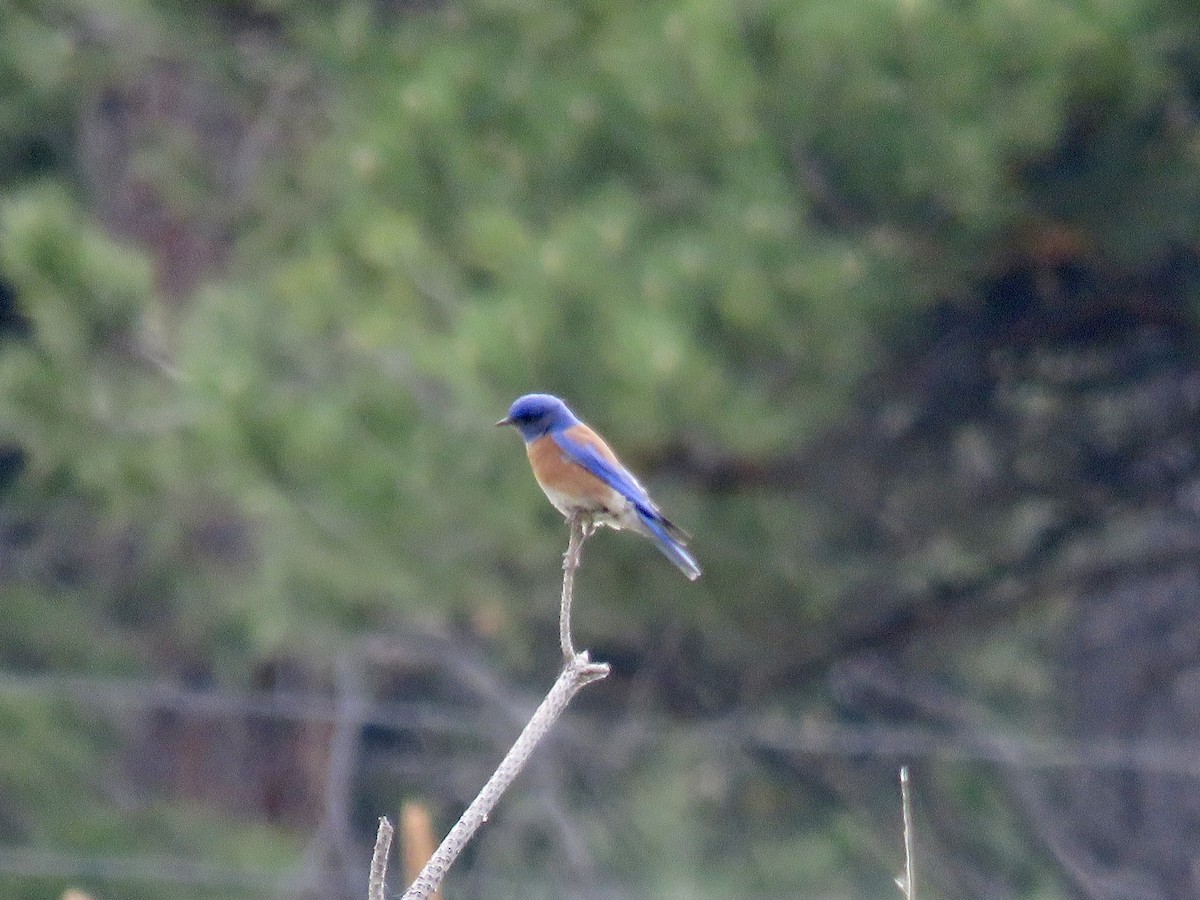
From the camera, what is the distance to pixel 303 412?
5.26 meters

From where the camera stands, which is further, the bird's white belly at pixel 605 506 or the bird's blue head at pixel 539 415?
the bird's blue head at pixel 539 415

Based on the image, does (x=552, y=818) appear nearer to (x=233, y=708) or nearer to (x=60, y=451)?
(x=233, y=708)

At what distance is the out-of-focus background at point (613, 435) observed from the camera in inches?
188

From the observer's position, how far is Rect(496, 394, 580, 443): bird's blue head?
145 inches

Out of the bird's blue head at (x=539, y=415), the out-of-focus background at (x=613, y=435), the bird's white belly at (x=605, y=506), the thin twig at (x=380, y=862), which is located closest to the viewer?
the thin twig at (x=380, y=862)

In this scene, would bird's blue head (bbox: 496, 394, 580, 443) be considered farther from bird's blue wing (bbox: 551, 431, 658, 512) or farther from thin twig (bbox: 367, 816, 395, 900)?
thin twig (bbox: 367, 816, 395, 900)

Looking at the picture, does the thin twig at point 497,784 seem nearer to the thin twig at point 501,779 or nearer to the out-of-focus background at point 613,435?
the thin twig at point 501,779

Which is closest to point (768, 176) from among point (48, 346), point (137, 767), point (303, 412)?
point (303, 412)

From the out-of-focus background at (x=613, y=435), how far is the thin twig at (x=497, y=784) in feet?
8.72

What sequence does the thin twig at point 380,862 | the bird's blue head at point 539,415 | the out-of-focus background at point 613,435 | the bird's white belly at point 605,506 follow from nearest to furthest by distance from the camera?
the thin twig at point 380,862 < the bird's white belly at point 605,506 < the bird's blue head at point 539,415 < the out-of-focus background at point 613,435

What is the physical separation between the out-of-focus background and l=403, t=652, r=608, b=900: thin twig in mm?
2657

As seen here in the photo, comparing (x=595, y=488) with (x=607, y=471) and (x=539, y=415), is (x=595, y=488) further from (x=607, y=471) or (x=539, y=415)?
(x=539, y=415)

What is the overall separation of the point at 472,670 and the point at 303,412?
2.14 meters

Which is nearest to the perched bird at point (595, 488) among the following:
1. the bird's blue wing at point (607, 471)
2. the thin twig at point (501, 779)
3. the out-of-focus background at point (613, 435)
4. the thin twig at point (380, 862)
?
the bird's blue wing at point (607, 471)
